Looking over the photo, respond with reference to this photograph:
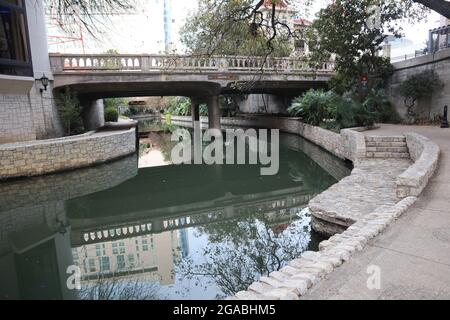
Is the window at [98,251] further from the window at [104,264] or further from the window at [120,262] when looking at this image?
the window at [120,262]

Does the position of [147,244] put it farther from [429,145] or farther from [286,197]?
[429,145]

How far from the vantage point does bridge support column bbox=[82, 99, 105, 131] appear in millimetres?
16925

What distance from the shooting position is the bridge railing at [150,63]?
1218 cm

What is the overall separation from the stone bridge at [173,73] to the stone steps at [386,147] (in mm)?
4056

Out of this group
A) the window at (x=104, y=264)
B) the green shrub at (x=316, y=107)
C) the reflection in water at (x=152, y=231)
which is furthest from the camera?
the green shrub at (x=316, y=107)

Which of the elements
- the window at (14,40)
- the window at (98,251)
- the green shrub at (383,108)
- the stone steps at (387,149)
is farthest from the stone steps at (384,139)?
the window at (14,40)

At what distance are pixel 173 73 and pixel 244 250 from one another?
10.0 m

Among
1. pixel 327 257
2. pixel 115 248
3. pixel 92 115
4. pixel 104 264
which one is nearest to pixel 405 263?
pixel 327 257

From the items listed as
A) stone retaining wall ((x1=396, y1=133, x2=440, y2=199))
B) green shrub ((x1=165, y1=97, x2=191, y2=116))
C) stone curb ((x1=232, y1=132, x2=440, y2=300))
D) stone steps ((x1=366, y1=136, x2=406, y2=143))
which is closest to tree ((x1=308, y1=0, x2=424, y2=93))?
stone steps ((x1=366, y1=136, x2=406, y2=143))

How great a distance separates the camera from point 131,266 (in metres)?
4.57

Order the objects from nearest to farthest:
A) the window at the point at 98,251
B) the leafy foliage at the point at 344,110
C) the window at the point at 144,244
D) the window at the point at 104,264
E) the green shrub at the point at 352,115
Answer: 1. the window at the point at 104,264
2. the window at the point at 98,251
3. the window at the point at 144,244
4. the green shrub at the point at 352,115
5. the leafy foliage at the point at 344,110

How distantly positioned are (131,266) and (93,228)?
1.99m
